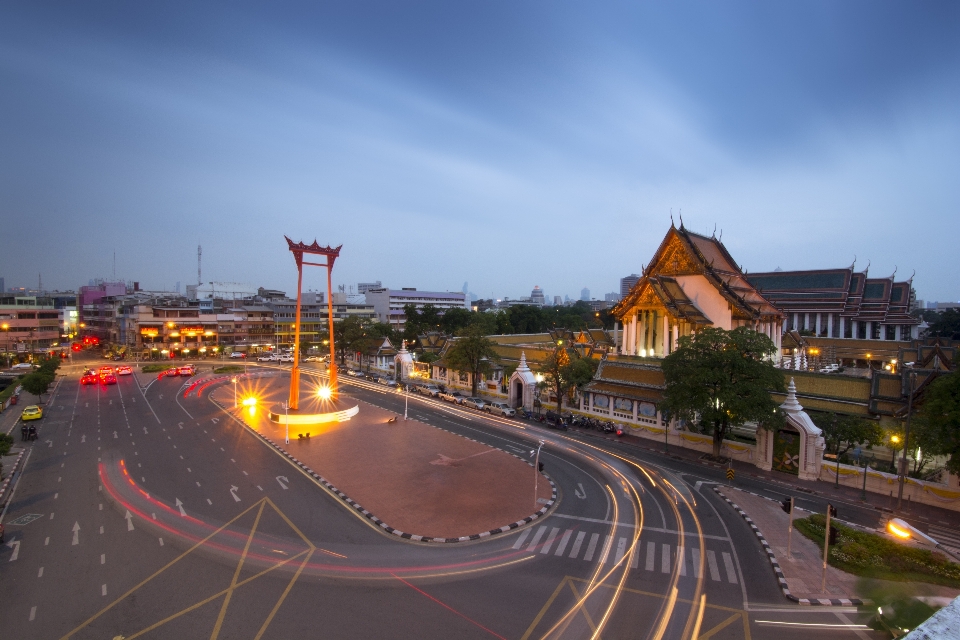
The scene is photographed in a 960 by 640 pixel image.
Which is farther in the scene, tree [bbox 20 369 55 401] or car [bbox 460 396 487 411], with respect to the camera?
car [bbox 460 396 487 411]

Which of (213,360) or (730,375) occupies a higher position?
Answer: (730,375)

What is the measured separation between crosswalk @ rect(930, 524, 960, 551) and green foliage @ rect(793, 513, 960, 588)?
100 inches

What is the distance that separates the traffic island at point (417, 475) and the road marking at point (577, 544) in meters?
2.33

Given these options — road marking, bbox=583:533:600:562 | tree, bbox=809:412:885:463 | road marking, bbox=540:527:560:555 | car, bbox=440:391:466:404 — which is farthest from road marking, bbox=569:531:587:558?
car, bbox=440:391:466:404

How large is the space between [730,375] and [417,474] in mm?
19231

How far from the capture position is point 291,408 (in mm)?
41656

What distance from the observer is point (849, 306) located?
65312 millimetres

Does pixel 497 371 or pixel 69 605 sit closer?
pixel 69 605

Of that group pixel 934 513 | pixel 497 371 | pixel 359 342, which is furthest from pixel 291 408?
pixel 934 513

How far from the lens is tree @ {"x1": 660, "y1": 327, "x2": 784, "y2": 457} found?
27609mm

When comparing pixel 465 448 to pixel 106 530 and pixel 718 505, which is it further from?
pixel 106 530

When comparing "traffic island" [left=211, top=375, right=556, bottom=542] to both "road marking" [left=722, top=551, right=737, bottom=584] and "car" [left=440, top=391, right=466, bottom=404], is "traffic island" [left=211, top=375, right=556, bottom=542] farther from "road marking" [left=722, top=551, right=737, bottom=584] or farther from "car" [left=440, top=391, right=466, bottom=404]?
"car" [left=440, top=391, right=466, bottom=404]

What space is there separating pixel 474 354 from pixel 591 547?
1275 inches

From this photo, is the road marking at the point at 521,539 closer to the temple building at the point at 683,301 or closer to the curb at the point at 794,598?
the curb at the point at 794,598
